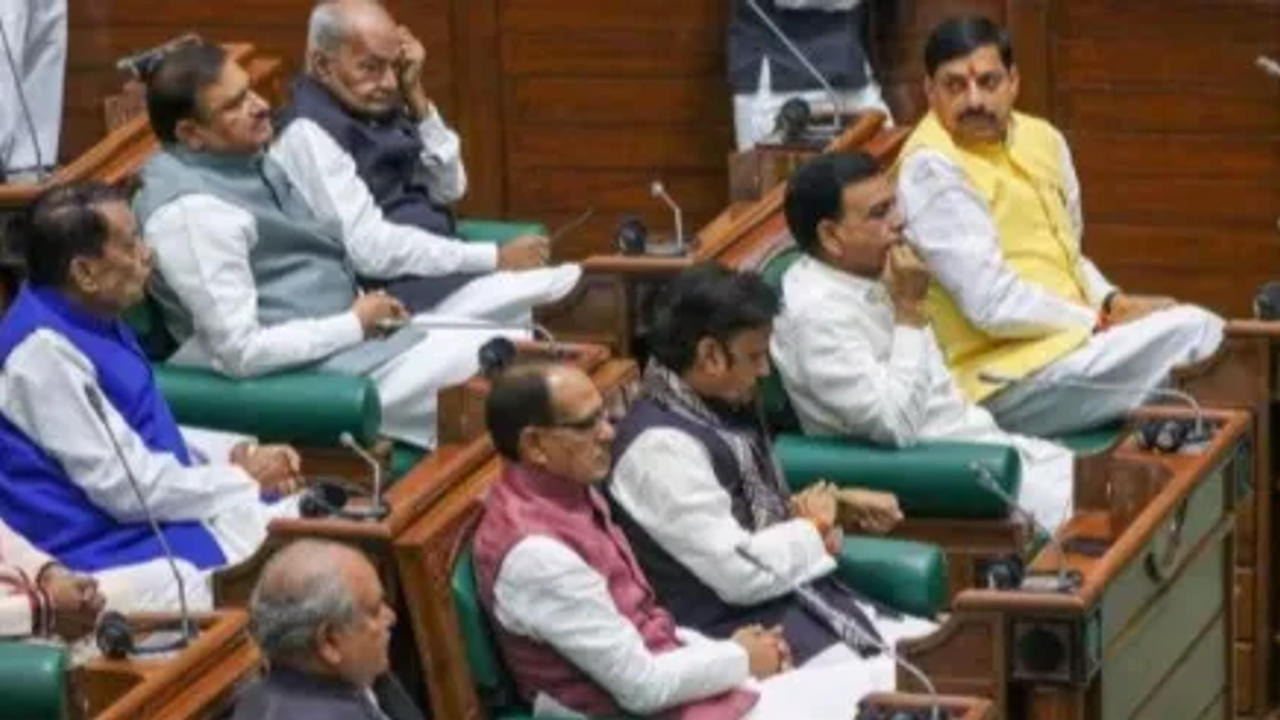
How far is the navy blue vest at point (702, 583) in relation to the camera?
450 centimetres

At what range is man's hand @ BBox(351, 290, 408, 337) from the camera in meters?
5.37

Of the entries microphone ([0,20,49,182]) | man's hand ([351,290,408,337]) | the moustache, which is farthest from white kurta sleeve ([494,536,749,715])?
microphone ([0,20,49,182])

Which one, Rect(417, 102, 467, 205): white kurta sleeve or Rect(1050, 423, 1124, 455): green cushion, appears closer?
Rect(1050, 423, 1124, 455): green cushion

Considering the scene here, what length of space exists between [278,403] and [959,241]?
0.89 meters

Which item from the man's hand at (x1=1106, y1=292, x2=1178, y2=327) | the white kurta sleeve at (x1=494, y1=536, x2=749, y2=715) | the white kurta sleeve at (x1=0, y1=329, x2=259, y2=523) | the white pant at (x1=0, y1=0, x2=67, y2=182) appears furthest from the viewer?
the white pant at (x1=0, y1=0, x2=67, y2=182)

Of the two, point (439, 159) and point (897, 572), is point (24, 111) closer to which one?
point (439, 159)

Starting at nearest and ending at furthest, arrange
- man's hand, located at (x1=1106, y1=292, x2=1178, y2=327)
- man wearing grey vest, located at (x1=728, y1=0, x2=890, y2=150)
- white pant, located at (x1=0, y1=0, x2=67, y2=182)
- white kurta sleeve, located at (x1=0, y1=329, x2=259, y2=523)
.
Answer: white kurta sleeve, located at (x1=0, y1=329, x2=259, y2=523) < man's hand, located at (x1=1106, y1=292, x2=1178, y2=327) < white pant, located at (x1=0, y1=0, x2=67, y2=182) < man wearing grey vest, located at (x1=728, y1=0, x2=890, y2=150)

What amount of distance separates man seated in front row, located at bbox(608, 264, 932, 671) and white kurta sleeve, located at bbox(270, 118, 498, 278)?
1015mm

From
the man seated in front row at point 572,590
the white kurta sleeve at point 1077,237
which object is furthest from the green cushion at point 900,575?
the white kurta sleeve at point 1077,237

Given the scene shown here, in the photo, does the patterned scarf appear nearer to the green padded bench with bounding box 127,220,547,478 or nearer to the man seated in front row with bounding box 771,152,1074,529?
the man seated in front row with bounding box 771,152,1074,529

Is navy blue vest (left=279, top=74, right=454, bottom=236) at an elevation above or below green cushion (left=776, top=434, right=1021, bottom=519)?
above

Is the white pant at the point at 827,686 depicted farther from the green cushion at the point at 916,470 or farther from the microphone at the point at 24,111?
the microphone at the point at 24,111

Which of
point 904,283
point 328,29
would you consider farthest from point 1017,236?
point 328,29

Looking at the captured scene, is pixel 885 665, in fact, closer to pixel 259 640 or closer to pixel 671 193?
pixel 259 640
